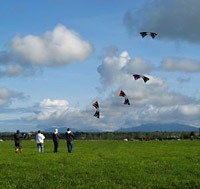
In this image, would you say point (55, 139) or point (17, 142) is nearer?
point (55, 139)

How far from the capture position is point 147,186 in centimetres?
2388

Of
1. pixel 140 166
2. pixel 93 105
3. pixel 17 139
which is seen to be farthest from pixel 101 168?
pixel 17 139

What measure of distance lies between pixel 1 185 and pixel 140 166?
10743 mm

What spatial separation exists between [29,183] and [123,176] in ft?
16.8

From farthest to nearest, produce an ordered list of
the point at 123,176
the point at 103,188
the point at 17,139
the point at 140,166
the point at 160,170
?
the point at 17,139 < the point at 140,166 < the point at 160,170 < the point at 123,176 < the point at 103,188

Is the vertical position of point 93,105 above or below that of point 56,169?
above

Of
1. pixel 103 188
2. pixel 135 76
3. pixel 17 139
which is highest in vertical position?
pixel 135 76

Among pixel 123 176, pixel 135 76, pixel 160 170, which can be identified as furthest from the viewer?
pixel 135 76

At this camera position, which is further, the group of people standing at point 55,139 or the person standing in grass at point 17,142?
the person standing in grass at point 17,142

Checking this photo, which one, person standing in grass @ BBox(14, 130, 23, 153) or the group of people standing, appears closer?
the group of people standing

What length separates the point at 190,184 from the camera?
958 inches

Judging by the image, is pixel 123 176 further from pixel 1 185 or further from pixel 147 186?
pixel 1 185

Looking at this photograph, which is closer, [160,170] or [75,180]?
[75,180]

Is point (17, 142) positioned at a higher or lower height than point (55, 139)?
lower
